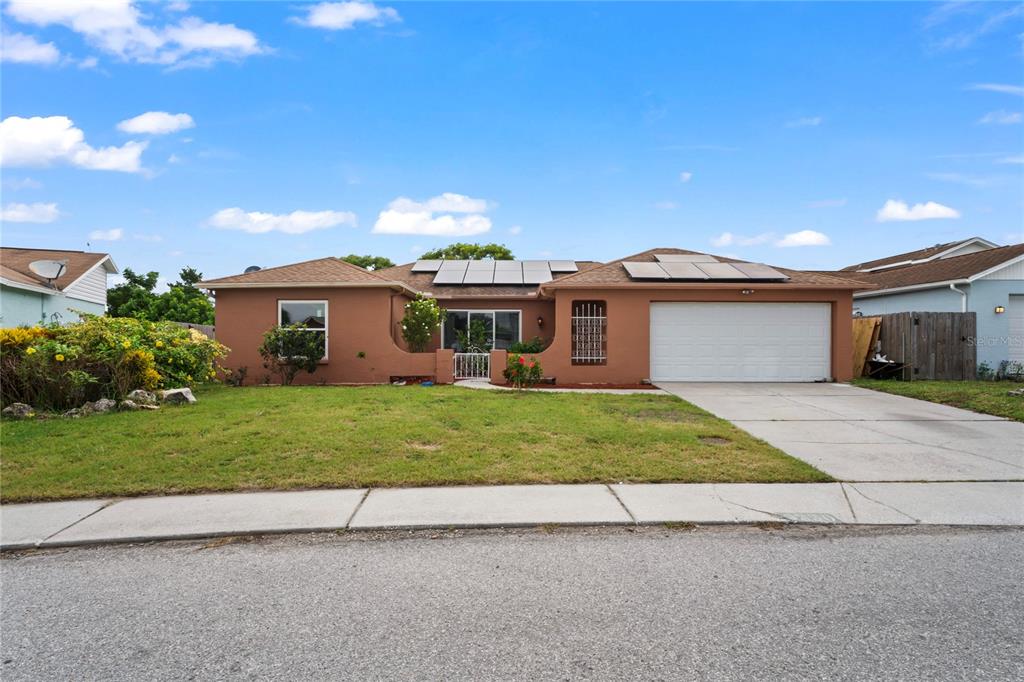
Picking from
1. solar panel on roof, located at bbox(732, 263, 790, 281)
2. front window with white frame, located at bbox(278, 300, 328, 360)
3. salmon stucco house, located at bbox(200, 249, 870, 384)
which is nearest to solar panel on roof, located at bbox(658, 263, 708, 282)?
salmon stucco house, located at bbox(200, 249, 870, 384)

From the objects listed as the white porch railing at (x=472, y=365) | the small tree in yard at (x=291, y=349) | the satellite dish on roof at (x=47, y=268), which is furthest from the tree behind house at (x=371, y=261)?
the small tree in yard at (x=291, y=349)

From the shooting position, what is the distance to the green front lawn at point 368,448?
19.7 ft

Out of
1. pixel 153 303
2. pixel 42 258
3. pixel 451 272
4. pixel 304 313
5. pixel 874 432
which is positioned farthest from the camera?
pixel 153 303

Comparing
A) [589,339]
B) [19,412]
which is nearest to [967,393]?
[589,339]

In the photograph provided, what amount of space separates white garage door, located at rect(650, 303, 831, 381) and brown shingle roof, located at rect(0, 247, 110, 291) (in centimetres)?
1911

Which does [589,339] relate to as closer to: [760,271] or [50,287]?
[760,271]

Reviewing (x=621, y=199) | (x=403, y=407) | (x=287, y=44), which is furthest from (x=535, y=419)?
(x=621, y=199)

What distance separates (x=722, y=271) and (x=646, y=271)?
212 centimetres

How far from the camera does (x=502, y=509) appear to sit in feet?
16.6

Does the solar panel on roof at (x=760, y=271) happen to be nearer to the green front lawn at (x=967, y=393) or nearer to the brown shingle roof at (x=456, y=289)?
the green front lawn at (x=967, y=393)

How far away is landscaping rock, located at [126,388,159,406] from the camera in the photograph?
995 cm

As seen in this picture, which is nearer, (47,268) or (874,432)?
(874,432)

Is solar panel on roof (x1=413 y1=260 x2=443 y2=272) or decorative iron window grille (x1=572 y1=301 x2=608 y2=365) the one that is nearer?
decorative iron window grille (x1=572 y1=301 x2=608 y2=365)

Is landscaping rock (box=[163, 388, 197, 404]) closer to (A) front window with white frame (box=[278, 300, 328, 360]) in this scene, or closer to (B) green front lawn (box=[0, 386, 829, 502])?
(B) green front lawn (box=[0, 386, 829, 502])
